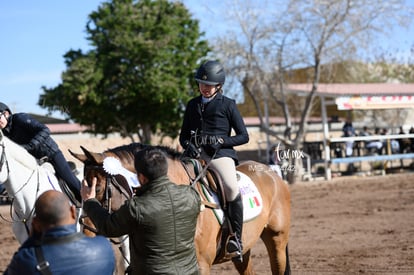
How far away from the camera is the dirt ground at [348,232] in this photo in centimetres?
933

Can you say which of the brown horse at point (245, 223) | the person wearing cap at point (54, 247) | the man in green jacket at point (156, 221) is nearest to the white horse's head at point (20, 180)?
the brown horse at point (245, 223)

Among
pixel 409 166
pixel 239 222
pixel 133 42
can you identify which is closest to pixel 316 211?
pixel 239 222

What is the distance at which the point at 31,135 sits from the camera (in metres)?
6.68

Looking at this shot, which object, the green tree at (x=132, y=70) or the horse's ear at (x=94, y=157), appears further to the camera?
the green tree at (x=132, y=70)

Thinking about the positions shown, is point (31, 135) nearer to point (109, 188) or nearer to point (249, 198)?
point (109, 188)

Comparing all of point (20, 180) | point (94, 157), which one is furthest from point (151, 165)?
point (20, 180)

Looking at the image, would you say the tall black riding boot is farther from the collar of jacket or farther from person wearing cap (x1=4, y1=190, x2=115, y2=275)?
person wearing cap (x1=4, y1=190, x2=115, y2=275)

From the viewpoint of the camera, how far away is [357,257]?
32.3 feet

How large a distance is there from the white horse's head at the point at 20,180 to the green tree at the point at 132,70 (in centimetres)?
2115

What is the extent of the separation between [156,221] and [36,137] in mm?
2808

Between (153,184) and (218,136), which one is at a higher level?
(218,136)

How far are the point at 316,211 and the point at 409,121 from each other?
795 inches

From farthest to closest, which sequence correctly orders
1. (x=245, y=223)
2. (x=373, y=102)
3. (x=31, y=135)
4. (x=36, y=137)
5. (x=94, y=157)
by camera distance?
1. (x=373, y=102)
2. (x=31, y=135)
3. (x=245, y=223)
4. (x=36, y=137)
5. (x=94, y=157)

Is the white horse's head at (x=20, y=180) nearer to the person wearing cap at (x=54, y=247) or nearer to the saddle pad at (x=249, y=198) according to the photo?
the saddle pad at (x=249, y=198)
